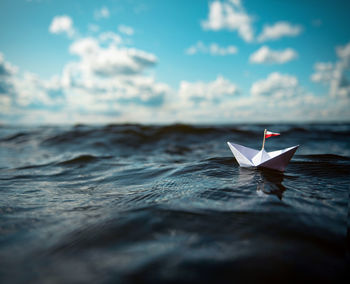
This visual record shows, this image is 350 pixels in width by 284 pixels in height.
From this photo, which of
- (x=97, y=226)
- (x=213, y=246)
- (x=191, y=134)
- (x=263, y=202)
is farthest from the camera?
(x=191, y=134)

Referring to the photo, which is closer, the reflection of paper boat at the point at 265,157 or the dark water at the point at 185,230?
the dark water at the point at 185,230

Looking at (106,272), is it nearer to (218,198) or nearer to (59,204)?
(218,198)

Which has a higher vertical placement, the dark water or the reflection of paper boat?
the reflection of paper boat

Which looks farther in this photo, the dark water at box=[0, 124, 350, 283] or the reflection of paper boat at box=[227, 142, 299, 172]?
the reflection of paper boat at box=[227, 142, 299, 172]

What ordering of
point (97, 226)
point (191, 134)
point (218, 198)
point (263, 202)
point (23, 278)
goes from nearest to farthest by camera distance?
point (23, 278) < point (97, 226) < point (263, 202) < point (218, 198) < point (191, 134)

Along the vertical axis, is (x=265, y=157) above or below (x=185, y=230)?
above

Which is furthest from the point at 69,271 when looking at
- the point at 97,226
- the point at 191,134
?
the point at 191,134

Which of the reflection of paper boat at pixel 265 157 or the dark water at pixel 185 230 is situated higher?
the reflection of paper boat at pixel 265 157

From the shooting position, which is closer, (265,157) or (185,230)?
(185,230)
